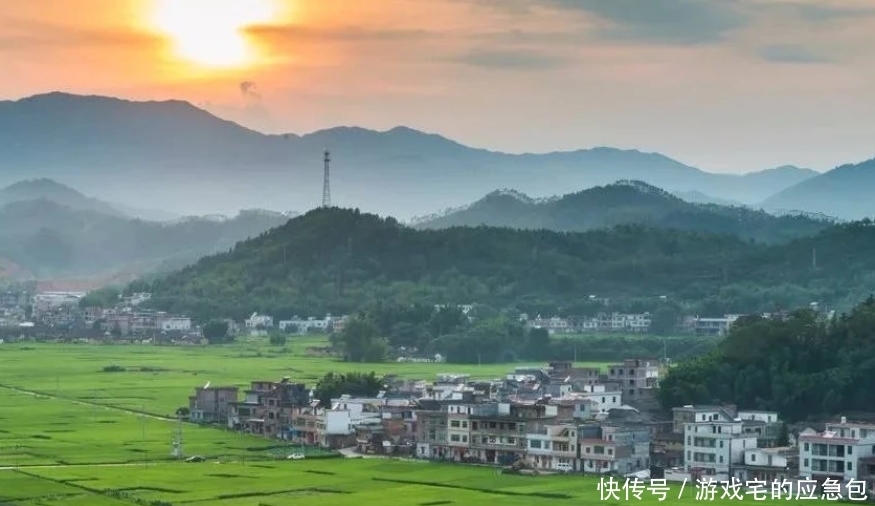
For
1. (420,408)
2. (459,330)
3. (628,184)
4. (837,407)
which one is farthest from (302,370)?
(628,184)

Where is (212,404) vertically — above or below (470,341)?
below

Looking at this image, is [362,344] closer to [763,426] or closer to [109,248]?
[763,426]

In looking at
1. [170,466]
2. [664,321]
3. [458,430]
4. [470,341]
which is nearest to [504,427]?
[458,430]

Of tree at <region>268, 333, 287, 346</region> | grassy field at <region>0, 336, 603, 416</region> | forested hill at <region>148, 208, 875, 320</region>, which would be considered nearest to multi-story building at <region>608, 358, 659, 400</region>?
grassy field at <region>0, 336, 603, 416</region>

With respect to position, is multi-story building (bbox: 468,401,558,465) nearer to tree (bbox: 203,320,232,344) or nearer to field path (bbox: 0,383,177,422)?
field path (bbox: 0,383,177,422)

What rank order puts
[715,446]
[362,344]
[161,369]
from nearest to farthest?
[715,446] < [161,369] < [362,344]

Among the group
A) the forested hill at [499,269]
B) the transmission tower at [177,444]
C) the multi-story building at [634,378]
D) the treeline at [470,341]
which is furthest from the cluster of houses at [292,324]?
the transmission tower at [177,444]

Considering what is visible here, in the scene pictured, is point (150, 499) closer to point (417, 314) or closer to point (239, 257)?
point (417, 314)
